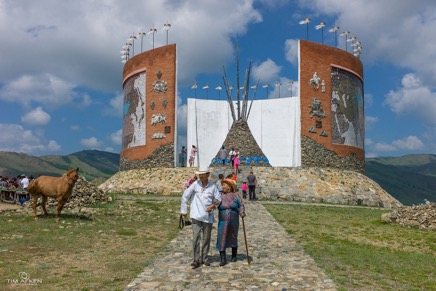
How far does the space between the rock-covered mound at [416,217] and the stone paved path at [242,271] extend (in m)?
7.29

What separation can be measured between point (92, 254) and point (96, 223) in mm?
A: 4396

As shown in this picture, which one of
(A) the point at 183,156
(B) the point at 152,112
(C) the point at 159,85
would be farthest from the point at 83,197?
(A) the point at 183,156

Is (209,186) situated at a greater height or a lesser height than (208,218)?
greater

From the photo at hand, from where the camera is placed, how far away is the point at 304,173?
28531mm

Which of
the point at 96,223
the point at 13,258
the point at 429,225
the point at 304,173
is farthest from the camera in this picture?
the point at 304,173

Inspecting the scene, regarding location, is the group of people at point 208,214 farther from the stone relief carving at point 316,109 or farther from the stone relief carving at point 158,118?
the stone relief carving at point 316,109

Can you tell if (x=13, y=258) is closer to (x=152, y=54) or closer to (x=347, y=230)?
(x=347, y=230)

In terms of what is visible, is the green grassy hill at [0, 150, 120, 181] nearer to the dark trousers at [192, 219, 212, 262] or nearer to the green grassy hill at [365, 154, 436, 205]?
the green grassy hill at [365, 154, 436, 205]

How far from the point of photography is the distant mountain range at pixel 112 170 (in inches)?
4141

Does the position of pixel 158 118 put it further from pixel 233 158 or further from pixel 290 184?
pixel 290 184

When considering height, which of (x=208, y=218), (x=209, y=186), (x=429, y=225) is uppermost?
(x=209, y=186)

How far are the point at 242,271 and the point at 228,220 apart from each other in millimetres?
1251

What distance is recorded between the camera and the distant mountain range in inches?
4141

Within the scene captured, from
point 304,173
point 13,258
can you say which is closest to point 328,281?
point 13,258
